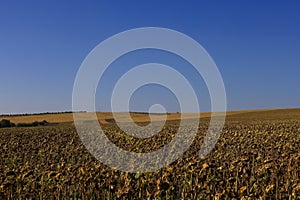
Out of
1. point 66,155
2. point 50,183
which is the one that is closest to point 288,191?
point 50,183

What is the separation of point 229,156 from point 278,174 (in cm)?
519

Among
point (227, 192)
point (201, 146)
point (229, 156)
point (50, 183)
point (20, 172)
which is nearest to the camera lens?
point (227, 192)

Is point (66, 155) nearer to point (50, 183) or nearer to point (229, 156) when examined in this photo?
point (229, 156)

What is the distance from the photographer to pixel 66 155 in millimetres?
19453

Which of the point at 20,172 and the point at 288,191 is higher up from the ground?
the point at 20,172

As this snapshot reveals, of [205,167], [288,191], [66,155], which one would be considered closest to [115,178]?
[205,167]

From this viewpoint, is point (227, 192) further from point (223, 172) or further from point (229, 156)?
point (229, 156)

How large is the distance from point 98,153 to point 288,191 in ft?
39.1

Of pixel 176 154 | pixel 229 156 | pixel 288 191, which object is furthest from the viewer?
pixel 176 154

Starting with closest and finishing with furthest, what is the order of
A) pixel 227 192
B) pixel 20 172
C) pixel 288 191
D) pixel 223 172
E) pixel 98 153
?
pixel 227 192 < pixel 288 191 < pixel 20 172 < pixel 223 172 < pixel 98 153

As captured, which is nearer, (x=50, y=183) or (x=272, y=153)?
(x=50, y=183)

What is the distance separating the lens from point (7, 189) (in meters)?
10.2

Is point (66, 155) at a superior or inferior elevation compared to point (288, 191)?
superior

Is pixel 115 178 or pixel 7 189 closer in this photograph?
pixel 7 189
